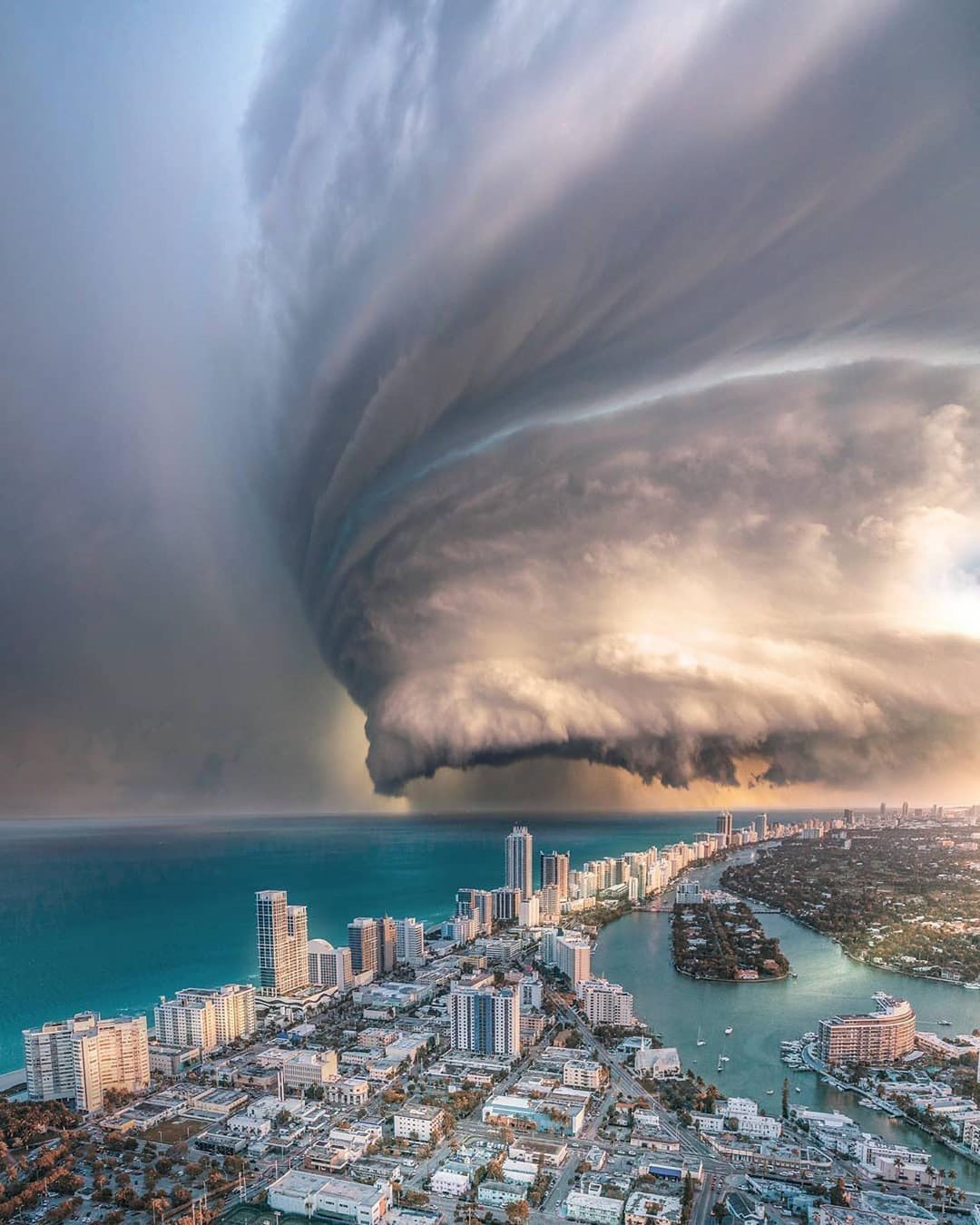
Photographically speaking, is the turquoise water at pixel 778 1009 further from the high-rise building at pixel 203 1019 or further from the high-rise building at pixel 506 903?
the high-rise building at pixel 203 1019

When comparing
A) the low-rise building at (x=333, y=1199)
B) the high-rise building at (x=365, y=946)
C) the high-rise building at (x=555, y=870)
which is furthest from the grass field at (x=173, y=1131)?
the high-rise building at (x=555, y=870)

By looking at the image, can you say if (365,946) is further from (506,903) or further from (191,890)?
(191,890)

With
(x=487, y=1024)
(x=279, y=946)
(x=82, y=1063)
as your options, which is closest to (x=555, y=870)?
(x=279, y=946)

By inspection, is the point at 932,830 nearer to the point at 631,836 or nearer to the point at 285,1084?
the point at 285,1084

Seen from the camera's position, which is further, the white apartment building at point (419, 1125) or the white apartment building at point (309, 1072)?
the white apartment building at point (309, 1072)

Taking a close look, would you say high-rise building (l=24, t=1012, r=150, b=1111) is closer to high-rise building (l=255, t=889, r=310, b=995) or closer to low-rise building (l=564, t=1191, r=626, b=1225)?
high-rise building (l=255, t=889, r=310, b=995)

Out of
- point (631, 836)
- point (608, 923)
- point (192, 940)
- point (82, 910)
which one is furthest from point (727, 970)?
point (631, 836)

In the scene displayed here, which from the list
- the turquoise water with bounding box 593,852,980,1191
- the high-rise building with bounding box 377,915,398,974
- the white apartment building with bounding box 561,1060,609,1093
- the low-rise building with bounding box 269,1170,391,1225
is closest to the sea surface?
the turquoise water with bounding box 593,852,980,1191
